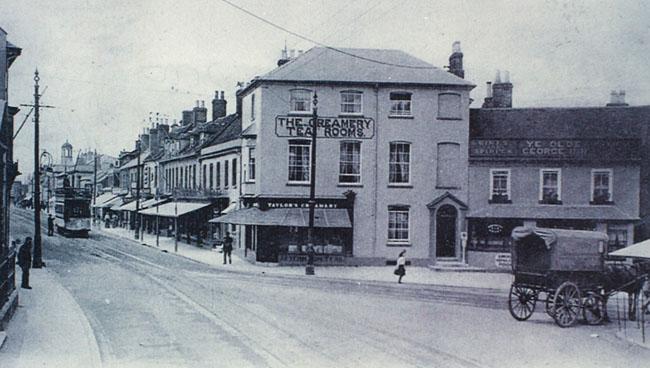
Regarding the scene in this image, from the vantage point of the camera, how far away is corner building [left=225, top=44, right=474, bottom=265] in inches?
1109

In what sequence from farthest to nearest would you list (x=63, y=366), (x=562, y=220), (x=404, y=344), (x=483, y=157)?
→ (x=483, y=157) < (x=562, y=220) < (x=404, y=344) < (x=63, y=366)

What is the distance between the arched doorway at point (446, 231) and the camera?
28672mm

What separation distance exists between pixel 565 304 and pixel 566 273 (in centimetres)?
75

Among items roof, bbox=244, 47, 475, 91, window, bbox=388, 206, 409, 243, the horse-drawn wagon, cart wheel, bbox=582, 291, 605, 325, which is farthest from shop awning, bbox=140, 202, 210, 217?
cart wheel, bbox=582, 291, 605, 325

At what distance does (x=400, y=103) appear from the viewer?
1125 inches

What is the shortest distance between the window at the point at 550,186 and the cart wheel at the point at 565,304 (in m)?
11.5

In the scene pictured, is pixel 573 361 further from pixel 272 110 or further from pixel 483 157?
pixel 272 110

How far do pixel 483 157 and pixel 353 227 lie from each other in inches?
259

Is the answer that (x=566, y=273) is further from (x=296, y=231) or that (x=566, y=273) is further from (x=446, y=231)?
(x=296, y=231)

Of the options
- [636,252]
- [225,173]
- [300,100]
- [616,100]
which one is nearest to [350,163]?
[300,100]

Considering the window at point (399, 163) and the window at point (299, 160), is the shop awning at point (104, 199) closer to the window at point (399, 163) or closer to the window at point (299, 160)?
the window at point (299, 160)

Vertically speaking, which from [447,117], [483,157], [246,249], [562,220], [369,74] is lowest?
[246,249]

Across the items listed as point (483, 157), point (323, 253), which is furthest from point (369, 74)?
point (323, 253)

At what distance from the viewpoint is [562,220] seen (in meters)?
25.0
